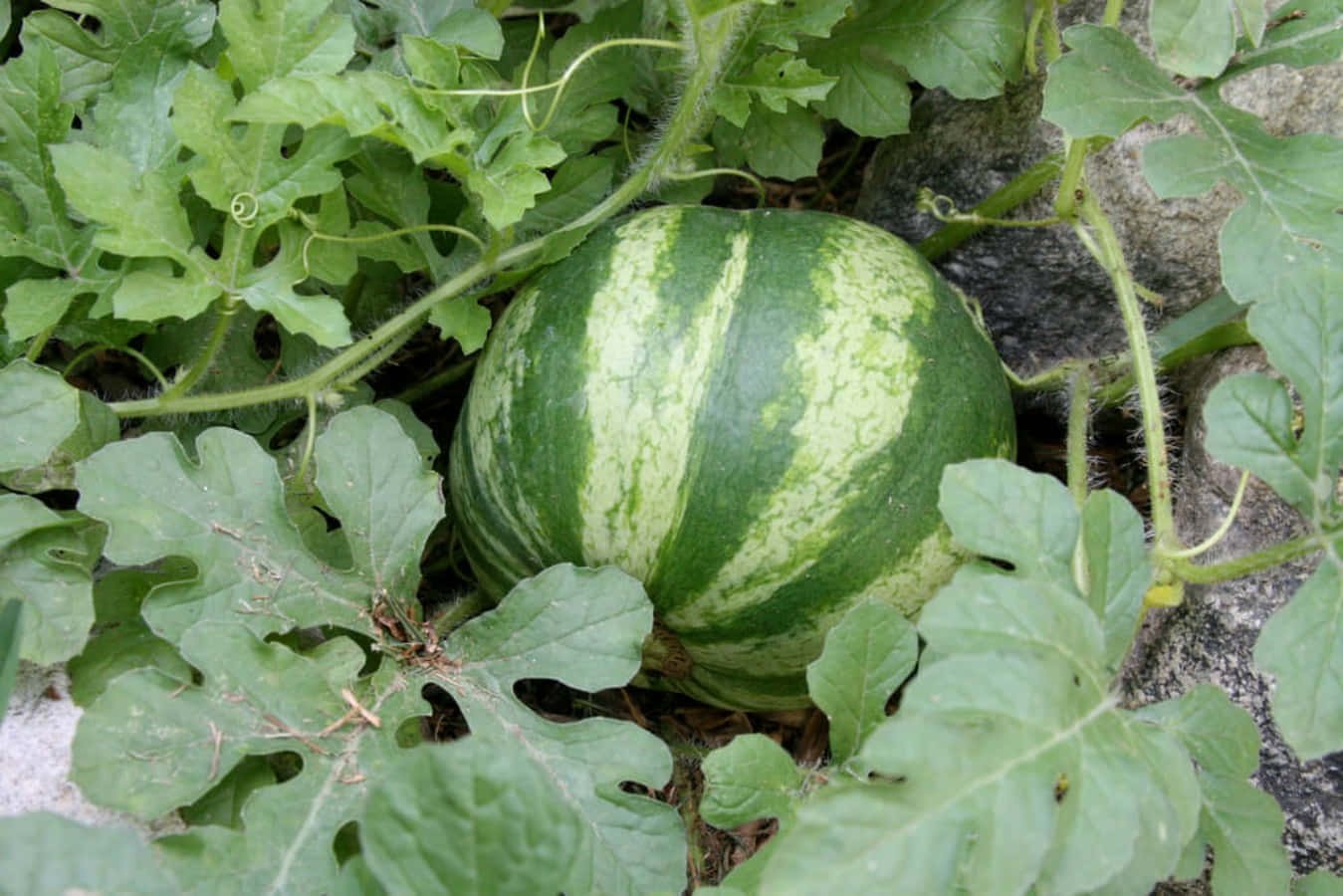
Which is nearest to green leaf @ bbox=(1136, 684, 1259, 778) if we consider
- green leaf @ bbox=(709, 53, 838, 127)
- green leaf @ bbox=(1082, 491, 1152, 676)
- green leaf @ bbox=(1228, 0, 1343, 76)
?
green leaf @ bbox=(1082, 491, 1152, 676)

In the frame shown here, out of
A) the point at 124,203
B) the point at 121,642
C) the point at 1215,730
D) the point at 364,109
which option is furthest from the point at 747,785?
the point at 124,203

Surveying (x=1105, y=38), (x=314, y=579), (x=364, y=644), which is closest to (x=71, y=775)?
(x=314, y=579)

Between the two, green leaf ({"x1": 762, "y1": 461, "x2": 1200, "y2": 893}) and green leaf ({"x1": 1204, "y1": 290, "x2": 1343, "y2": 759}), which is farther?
green leaf ({"x1": 1204, "y1": 290, "x2": 1343, "y2": 759})

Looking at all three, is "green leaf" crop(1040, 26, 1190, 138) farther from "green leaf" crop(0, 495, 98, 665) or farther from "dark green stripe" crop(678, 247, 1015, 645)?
"green leaf" crop(0, 495, 98, 665)

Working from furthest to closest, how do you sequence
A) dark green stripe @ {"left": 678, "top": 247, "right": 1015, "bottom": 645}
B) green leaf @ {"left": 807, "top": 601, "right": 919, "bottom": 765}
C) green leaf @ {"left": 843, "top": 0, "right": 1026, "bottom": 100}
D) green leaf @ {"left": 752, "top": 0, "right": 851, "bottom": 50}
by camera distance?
1. green leaf @ {"left": 843, "top": 0, "right": 1026, "bottom": 100}
2. green leaf @ {"left": 752, "top": 0, "right": 851, "bottom": 50}
3. dark green stripe @ {"left": 678, "top": 247, "right": 1015, "bottom": 645}
4. green leaf @ {"left": 807, "top": 601, "right": 919, "bottom": 765}

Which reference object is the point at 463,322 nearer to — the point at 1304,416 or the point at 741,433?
the point at 741,433

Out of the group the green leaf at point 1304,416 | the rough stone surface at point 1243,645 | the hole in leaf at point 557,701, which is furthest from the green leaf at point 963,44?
the hole in leaf at point 557,701
